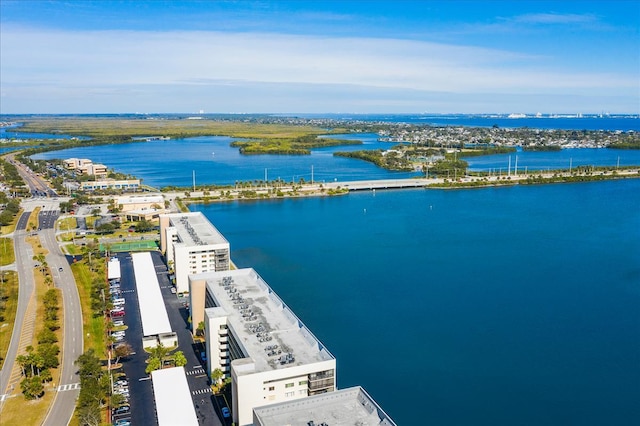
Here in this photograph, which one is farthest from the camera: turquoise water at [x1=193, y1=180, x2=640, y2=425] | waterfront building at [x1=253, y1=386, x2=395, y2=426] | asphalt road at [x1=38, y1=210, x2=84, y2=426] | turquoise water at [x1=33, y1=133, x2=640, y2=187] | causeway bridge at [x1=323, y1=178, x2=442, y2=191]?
turquoise water at [x1=33, y1=133, x2=640, y2=187]

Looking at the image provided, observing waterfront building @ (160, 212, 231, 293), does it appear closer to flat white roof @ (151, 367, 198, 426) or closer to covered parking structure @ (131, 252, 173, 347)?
covered parking structure @ (131, 252, 173, 347)

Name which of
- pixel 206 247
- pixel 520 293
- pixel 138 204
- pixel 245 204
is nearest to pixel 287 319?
pixel 206 247

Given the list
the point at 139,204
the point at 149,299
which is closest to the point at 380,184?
the point at 139,204

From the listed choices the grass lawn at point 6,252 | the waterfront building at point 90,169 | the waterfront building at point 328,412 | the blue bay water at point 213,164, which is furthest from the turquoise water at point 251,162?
the waterfront building at point 328,412

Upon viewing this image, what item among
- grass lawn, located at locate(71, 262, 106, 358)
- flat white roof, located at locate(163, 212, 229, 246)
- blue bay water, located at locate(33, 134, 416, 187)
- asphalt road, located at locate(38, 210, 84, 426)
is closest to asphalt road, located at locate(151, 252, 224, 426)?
flat white roof, located at locate(163, 212, 229, 246)

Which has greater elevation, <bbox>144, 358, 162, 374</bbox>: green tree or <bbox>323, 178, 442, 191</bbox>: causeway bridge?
<bbox>323, 178, 442, 191</bbox>: causeway bridge

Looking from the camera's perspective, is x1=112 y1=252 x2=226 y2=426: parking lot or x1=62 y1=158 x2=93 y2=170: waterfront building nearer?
x1=112 y1=252 x2=226 y2=426: parking lot

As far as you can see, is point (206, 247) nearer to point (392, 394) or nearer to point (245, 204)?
point (392, 394)
